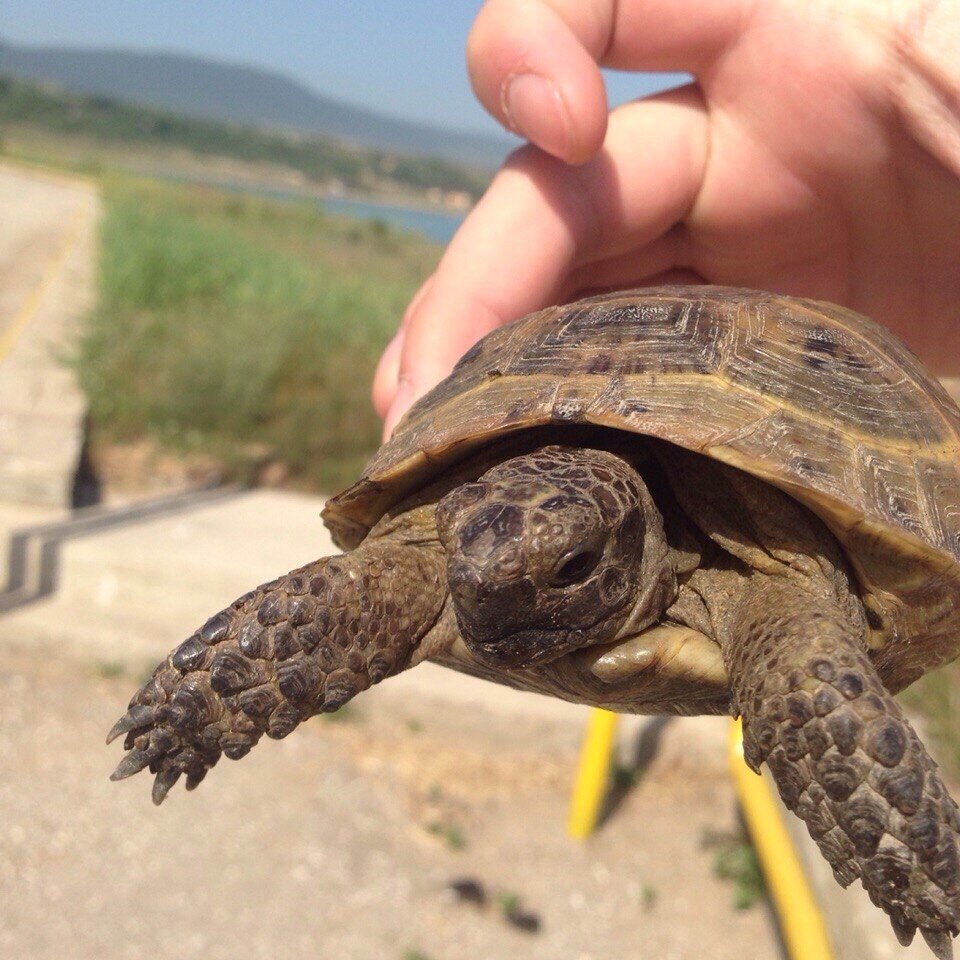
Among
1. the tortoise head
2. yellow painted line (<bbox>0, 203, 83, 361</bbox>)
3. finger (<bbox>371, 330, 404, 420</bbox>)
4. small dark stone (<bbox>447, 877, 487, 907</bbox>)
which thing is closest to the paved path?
yellow painted line (<bbox>0, 203, 83, 361</bbox>)

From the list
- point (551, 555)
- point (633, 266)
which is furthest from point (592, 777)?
point (551, 555)

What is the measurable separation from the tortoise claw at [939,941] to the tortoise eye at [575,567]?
71 cm

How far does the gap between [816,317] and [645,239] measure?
100cm

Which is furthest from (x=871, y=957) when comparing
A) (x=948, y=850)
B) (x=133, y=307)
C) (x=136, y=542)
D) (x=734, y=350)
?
(x=133, y=307)

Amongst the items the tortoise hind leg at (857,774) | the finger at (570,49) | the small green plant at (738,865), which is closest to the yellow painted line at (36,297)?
the small green plant at (738,865)

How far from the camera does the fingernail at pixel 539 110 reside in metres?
2.28

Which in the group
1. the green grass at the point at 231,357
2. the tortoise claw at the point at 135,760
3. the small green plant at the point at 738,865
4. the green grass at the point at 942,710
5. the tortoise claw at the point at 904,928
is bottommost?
the green grass at the point at 231,357

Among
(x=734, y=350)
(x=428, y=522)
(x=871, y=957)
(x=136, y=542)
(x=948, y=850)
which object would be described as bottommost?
(x=136, y=542)

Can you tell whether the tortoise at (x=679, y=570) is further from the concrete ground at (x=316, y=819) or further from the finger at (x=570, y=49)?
the concrete ground at (x=316, y=819)

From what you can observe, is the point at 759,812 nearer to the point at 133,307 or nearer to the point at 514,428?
the point at 514,428

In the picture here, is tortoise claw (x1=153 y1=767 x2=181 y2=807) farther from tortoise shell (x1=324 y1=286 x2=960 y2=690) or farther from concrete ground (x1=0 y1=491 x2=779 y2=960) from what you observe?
concrete ground (x1=0 y1=491 x2=779 y2=960)

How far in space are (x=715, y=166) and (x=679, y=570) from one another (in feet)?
4.51

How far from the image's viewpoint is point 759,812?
463 centimetres

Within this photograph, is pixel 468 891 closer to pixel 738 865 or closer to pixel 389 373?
pixel 738 865
